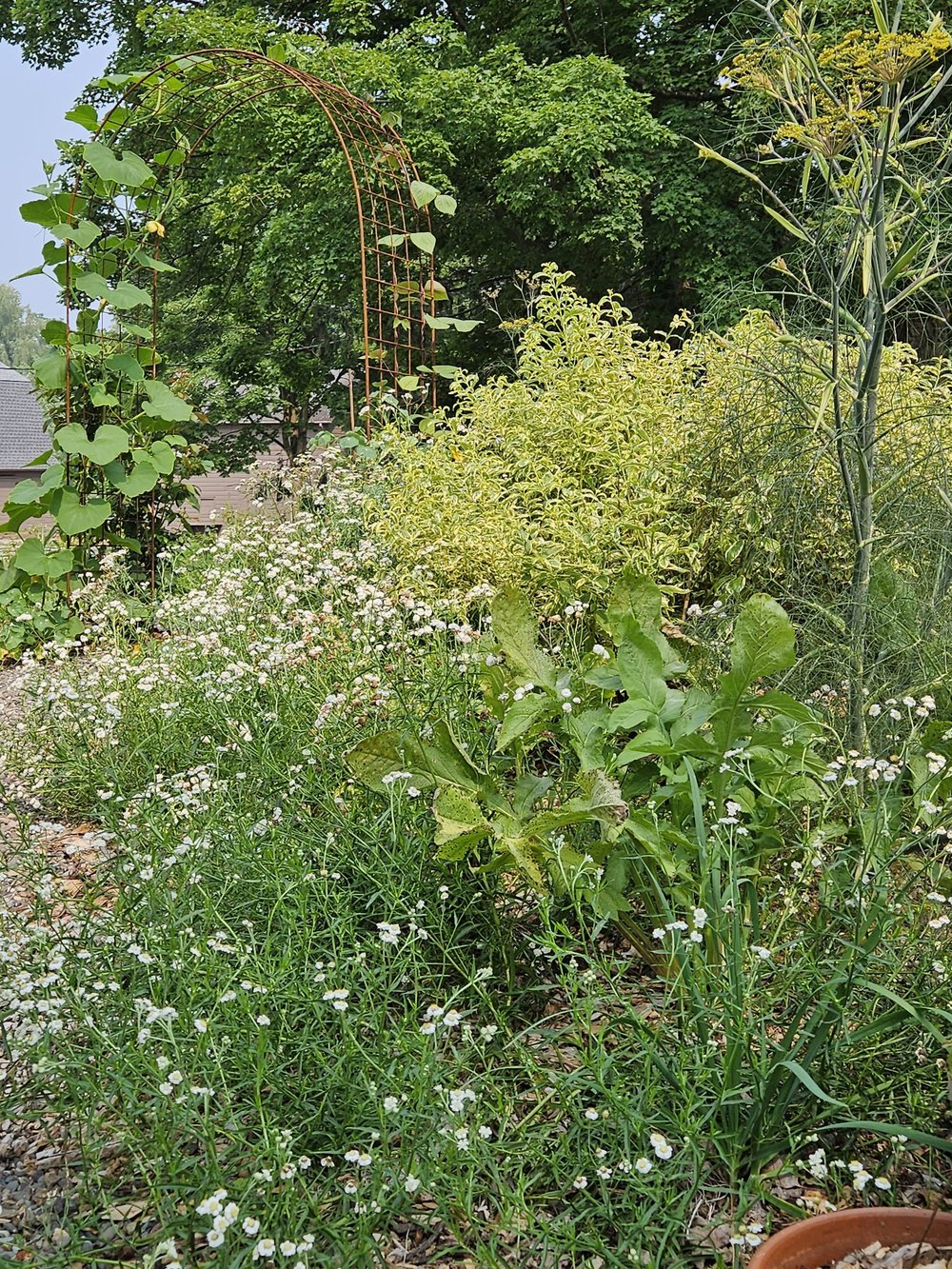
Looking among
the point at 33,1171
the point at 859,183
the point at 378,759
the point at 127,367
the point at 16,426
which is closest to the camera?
the point at 33,1171

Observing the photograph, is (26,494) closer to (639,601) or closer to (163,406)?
(163,406)

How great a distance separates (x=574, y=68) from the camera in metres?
10.1

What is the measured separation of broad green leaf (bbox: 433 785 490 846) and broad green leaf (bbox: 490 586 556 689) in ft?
1.71

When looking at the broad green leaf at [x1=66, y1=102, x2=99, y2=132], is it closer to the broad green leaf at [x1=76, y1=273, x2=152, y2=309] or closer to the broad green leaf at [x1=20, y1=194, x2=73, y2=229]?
the broad green leaf at [x1=20, y1=194, x2=73, y2=229]

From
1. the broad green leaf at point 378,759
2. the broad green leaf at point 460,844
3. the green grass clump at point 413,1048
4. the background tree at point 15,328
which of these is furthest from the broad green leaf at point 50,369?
the background tree at point 15,328

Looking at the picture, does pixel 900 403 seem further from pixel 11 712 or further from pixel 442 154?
pixel 442 154

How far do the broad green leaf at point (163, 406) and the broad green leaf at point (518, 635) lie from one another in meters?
3.76

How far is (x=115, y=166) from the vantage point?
5.29 metres

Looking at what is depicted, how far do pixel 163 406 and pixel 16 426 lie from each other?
31.7m

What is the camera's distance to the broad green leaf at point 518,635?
8.14 feet

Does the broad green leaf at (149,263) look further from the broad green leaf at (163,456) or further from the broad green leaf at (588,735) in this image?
the broad green leaf at (588,735)

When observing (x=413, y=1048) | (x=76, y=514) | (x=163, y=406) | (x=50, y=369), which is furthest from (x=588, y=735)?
(x=50, y=369)

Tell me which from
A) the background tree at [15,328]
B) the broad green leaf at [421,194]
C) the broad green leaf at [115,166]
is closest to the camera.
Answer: the broad green leaf at [115,166]

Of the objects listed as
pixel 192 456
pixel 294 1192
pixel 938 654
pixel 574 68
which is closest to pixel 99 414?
pixel 192 456
